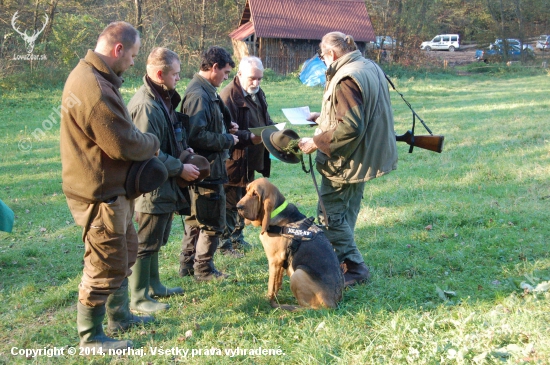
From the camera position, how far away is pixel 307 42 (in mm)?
31750

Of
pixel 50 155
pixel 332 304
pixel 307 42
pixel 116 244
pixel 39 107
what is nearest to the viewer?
pixel 116 244

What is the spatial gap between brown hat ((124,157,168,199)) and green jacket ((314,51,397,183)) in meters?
1.66

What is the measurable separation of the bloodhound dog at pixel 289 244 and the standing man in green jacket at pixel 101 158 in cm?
129

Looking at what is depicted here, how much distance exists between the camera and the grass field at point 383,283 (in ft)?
12.4

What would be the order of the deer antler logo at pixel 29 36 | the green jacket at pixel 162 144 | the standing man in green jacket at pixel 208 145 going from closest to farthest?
1. the green jacket at pixel 162 144
2. the standing man in green jacket at pixel 208 145
3. the deer antler logo at pixel 29 36

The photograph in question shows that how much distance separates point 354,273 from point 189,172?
2.05 m

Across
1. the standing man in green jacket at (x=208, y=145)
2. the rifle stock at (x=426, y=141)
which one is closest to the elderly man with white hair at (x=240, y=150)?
the standing man in green jacket at (x=208, y=145)

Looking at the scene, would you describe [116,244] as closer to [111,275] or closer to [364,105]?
[111,275]

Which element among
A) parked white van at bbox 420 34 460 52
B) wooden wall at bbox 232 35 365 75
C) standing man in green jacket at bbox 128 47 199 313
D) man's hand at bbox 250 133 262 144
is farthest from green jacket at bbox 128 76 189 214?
parked white van at bbox 420 34 460 52

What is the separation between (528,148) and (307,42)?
22.7 m

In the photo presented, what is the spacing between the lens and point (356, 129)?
458 centimetres

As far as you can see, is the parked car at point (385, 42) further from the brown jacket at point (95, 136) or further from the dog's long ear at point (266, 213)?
the brown jacket at point (95, 136)

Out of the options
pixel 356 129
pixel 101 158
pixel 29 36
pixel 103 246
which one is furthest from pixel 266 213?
pixel 29 36

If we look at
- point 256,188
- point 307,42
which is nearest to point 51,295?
point 256,188
